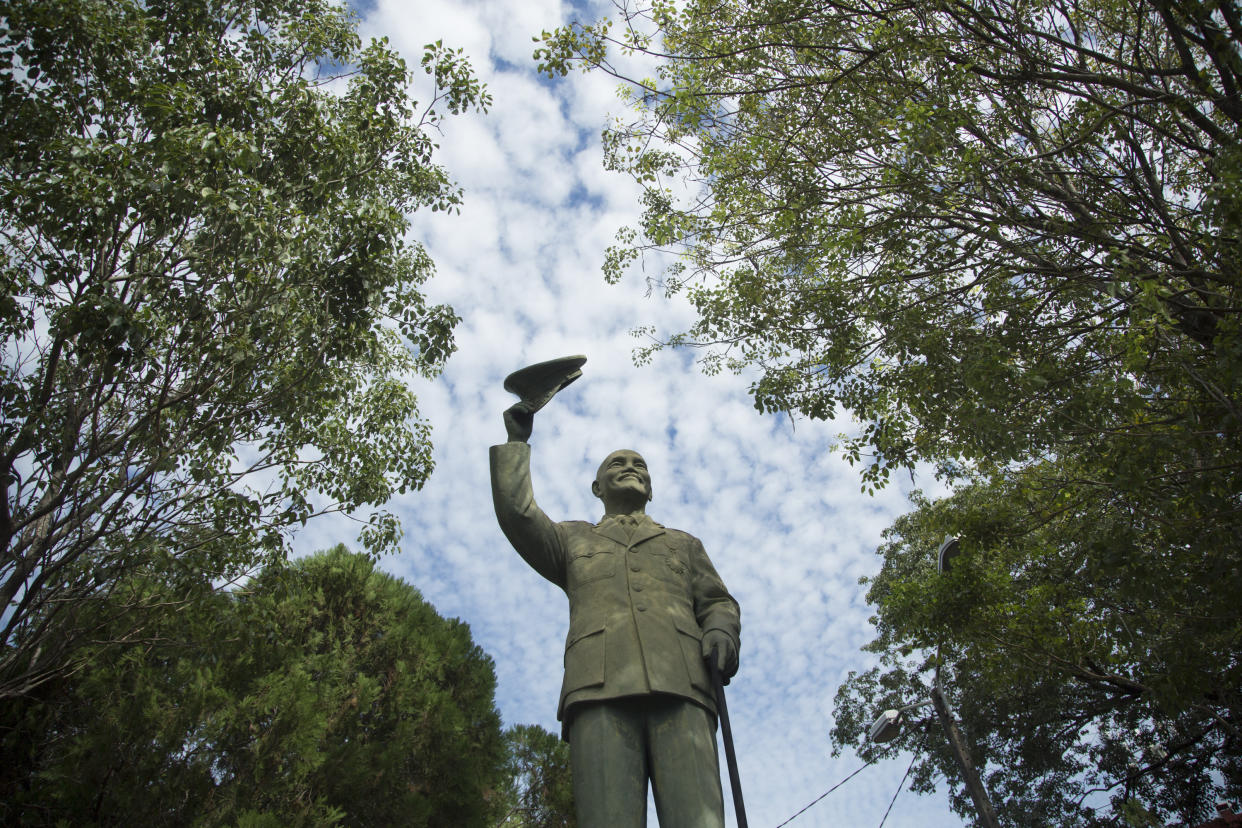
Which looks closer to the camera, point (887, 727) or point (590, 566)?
point (590, 566)

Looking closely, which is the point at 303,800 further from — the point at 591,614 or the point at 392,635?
the point at 591,614

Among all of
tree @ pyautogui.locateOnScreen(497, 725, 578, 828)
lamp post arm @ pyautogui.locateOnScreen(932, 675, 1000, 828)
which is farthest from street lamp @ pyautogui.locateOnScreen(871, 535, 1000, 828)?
tree @ pyautogui.locateOnScreen(497, 725, 578, 828)

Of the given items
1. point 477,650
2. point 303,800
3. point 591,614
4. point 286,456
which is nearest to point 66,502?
point 286,456

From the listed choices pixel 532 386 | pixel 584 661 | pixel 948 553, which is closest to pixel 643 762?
pixel 584 661

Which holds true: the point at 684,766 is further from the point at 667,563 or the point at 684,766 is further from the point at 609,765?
the point at 667,563

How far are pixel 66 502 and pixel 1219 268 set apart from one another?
Result: 8084 mm

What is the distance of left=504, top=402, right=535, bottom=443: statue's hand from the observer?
461 centimetres

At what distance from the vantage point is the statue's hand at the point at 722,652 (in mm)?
4082

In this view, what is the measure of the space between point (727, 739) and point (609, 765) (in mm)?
534

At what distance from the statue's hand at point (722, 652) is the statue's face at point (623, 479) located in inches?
40.6

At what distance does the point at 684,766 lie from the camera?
371 centimetres

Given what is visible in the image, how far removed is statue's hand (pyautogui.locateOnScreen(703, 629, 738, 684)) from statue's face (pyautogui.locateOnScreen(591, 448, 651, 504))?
3.38 ft

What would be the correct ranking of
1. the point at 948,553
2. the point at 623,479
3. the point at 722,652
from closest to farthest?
the point at 722,652
the point at 623,479
the point at 948,553

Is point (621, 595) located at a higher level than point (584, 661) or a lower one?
higher
